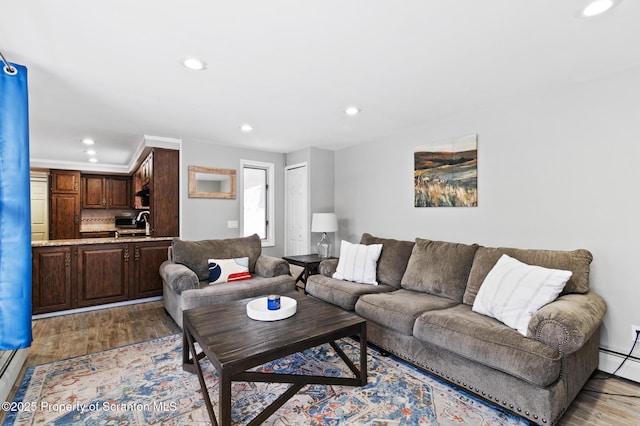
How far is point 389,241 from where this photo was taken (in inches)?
148

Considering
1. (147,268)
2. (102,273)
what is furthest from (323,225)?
(102,273)

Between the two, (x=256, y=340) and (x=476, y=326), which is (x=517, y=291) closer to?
(x=476, y=326)

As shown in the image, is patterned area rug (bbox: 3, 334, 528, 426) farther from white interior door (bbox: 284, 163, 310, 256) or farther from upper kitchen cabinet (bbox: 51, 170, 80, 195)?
upper kitchen cabinet (bbox: 51, 170, 80, 195)

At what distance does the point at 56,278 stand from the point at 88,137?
2024 millimetres

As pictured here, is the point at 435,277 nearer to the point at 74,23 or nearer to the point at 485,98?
the point at 485,98

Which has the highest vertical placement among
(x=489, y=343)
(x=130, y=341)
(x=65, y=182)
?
(x=65, y=182)

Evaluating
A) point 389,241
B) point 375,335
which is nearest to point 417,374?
point 375,335

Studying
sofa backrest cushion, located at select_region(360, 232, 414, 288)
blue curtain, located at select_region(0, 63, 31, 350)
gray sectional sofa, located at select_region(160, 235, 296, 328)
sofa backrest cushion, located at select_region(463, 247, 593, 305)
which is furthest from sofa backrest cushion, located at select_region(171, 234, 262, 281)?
sofa backrest cushion, located at select_region(463, 247, 593, 305)

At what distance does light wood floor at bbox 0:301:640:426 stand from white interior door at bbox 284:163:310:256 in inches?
85.3

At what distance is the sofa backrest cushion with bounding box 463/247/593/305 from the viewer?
235 centimetres

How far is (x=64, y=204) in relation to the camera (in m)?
6.78

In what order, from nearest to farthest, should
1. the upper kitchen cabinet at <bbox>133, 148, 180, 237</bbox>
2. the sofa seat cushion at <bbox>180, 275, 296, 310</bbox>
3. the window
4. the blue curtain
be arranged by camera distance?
1. the blue curtain
2. the sofa seat cushion at <bbox>180, 275, 296, 310</bbox>
3. the upper kitchen cabinet at <bbox>133, 148, 180, 237</bbox>
4. the window

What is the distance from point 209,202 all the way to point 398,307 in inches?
131

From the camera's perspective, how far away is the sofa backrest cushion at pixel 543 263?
235 centimetres
